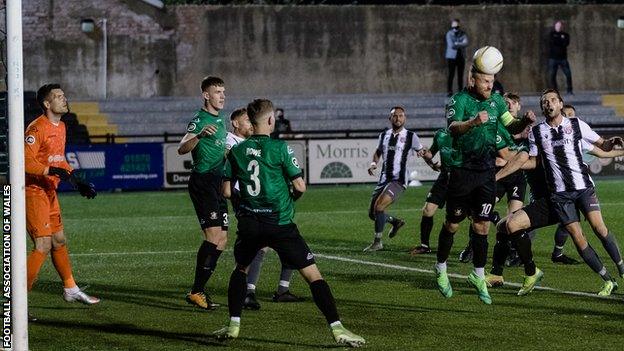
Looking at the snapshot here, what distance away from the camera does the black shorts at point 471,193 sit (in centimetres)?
1395

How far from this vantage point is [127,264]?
18.1 m

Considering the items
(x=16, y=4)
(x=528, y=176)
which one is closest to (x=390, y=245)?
(x=528, y=176)

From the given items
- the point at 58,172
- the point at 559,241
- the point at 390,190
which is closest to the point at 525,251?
the point at 559,241

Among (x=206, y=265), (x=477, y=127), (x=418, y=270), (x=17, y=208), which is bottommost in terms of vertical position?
(x=418, y=270)

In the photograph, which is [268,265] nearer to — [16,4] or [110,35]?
[16,4]

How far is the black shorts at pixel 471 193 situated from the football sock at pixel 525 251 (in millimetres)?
649

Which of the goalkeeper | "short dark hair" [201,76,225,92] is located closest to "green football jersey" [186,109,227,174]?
"short dark hair" [201,76,225,92]

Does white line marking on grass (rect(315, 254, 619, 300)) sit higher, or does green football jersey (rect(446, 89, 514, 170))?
green football jersey (rect(446, 89, 514, 170))

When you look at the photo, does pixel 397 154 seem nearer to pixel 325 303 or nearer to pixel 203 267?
pixel 203 267

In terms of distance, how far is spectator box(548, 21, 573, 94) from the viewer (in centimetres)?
3897

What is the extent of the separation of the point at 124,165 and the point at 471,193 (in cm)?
1992

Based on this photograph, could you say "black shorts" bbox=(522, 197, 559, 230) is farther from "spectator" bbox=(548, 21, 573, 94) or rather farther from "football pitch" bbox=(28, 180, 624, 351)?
"spectator" bbox=(548, 21, 573, 94)

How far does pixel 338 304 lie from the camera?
14.0 meters

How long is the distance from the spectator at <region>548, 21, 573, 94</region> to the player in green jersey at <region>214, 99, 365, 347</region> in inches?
1123
